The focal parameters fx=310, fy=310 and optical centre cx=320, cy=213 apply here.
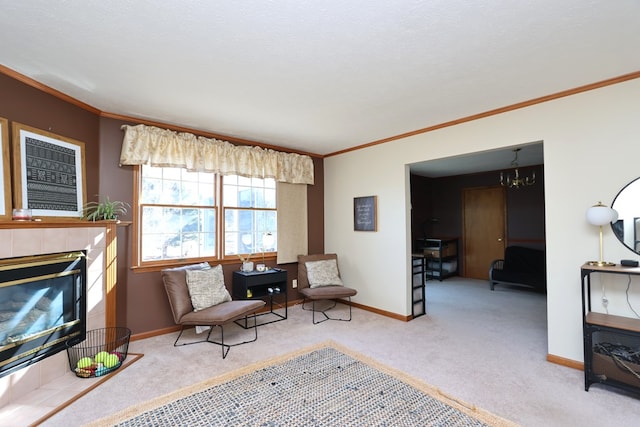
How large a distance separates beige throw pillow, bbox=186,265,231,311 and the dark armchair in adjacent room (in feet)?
16.1

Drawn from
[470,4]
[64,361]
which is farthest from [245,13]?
[64,361]

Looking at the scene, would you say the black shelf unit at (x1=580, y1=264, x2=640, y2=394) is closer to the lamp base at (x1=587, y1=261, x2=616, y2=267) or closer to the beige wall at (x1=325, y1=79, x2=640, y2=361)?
the lamp base at (x1=587, y1=261, x2=616, y2=267)

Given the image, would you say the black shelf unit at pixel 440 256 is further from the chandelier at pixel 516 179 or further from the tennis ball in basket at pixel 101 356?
the tennis ball in basket at pixel 101 356

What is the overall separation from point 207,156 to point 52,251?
183 centimetres

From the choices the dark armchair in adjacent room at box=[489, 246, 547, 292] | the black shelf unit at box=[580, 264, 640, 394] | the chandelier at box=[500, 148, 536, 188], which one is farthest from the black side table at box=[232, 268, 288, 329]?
the dark armchair in adjacent room at box=[489, 246, 547, 292]

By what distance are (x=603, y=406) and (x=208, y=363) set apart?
3.05 m

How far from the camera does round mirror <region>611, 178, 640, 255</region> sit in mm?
2439

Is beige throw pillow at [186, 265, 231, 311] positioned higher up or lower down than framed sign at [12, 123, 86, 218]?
lower down

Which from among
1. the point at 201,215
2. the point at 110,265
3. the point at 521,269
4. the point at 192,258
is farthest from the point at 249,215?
the point at 521,269

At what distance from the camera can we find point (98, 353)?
274cm

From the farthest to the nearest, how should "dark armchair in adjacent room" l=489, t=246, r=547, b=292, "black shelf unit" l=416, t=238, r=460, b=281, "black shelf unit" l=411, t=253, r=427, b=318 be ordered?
"black shelf unit" l=416, t=238, r=460, b=281 < "dark armchair in adjacent room" l=489, t=246, r=547, b=292 < "black shelf unit" l=411, t=253, r=427, b=318

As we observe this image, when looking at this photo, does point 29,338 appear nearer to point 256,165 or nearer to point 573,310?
point 256,165

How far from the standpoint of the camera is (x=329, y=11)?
171cm

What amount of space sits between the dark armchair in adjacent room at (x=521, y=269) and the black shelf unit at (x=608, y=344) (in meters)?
3.09
